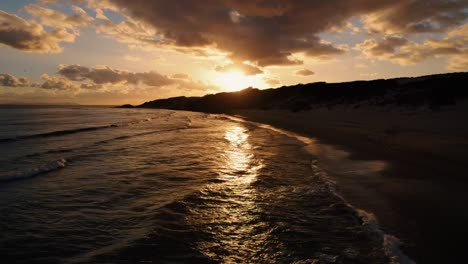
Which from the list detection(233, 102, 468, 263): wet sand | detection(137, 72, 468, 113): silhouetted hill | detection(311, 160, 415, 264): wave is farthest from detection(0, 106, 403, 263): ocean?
detection(137, 72, 468, 113): silhouetted hill

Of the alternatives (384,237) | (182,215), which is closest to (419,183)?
(384,237)

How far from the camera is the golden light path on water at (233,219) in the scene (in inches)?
216

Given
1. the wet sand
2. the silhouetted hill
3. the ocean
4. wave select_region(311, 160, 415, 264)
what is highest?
the silhouetted hill

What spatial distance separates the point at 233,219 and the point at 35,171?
922 cm

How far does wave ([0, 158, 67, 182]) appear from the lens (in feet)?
35.8

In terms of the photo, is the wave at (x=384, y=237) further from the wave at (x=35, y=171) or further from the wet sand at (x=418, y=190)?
the wave at (x=35, y=171)

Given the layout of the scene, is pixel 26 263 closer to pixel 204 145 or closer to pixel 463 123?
pixel 204 145

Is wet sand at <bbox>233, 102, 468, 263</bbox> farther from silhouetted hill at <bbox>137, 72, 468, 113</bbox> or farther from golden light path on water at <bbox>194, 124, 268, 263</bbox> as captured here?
silhouetted hill at <bbox>137, 72, 468, 113</bbox>

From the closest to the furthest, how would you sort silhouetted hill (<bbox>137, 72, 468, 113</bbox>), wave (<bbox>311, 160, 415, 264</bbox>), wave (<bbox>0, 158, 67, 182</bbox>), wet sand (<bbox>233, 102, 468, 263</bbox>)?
wave (<bbox>311, 160, 415, 264</bbox>), wet sand (<bbox>233, 102, 468, 263</bbox>), wave (<bbox>0, 158, 67, 182</bbox>), silhouetted hill (<bbox>137, 72, 468, 113</bbox>)

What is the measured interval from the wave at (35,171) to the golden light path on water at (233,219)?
712 centimetres

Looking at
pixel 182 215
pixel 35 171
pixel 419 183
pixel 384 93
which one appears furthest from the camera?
pixel 384 93

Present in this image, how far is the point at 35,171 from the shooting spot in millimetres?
11758

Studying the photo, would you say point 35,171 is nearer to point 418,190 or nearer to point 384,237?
point 384,237

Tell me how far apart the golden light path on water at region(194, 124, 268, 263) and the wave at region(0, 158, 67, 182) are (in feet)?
23.4
